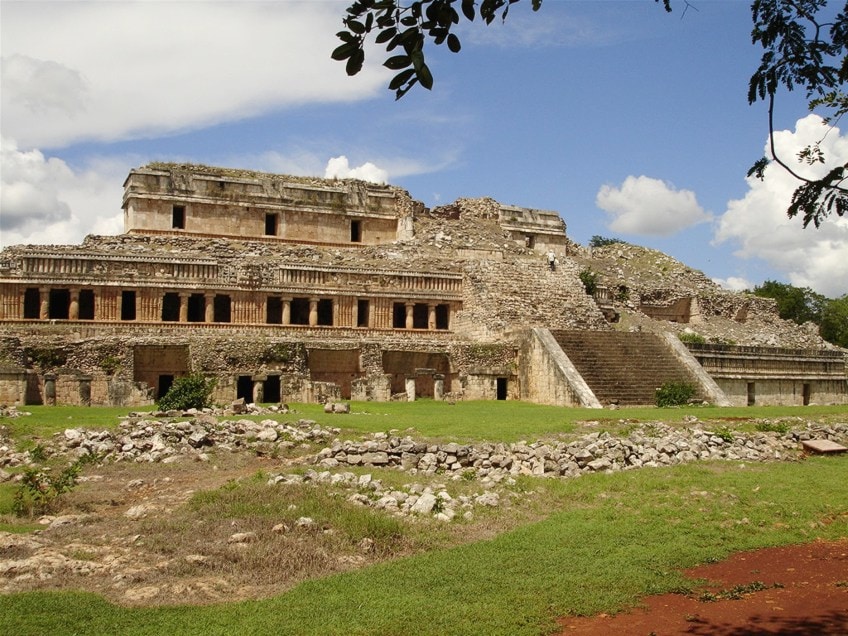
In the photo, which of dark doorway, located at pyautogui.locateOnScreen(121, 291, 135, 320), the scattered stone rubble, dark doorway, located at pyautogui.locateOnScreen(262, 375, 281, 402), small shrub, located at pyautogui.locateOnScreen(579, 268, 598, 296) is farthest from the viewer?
small shrub, located at pyautogui.locateOnScreen(579, 268, 598, 296)

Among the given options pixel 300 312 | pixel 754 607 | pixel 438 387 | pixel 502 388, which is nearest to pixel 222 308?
pixel 300 312

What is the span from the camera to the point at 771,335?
117ft

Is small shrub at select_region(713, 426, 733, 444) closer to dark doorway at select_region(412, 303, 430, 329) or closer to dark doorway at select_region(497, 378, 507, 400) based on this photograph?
dark doorway at select_region(497, 378, 507, 400)

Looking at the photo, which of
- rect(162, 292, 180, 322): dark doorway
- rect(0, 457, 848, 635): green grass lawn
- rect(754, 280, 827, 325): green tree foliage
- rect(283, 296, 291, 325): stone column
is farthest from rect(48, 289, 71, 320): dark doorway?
rect(754, 280, 827, 325): green tree foliage

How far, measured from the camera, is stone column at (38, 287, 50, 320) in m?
25.8

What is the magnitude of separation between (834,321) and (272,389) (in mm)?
46579

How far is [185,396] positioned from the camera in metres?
20.4

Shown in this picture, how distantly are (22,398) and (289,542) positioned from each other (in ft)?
51.2

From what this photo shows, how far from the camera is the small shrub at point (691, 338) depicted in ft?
96.9

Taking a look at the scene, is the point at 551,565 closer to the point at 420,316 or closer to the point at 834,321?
the point at 420,316

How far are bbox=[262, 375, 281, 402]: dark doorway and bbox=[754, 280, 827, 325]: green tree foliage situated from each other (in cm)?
4136

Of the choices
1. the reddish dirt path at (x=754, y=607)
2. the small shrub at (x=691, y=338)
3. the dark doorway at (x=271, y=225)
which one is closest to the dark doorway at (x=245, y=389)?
the dark doorway at (x=271, y=225)

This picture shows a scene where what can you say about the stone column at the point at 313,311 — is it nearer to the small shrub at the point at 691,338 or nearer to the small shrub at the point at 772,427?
the small shrub at the point at 691,338

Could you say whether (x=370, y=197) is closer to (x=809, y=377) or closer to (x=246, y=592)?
(x=809, y=377)
